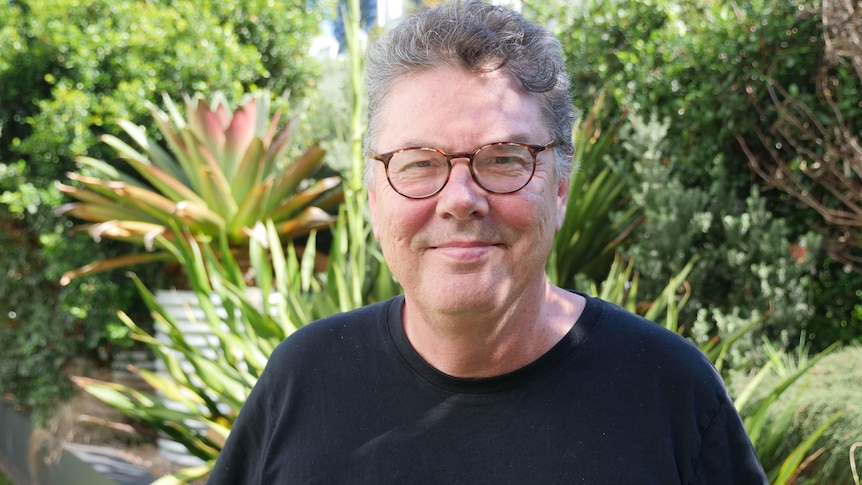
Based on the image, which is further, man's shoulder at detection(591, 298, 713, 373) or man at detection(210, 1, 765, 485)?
man's shoulder at detection(591, 298, 713, 373)

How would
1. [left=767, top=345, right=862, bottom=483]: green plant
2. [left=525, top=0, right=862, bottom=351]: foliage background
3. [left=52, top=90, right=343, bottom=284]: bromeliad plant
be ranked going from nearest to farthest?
[left=767, top=345, right=862, bottom=483]: green plant, [left=525, top=0, right=862, bottom=351]: foliage background, [left=52, top=90, right=343, bottom=284]: bromeliad plant

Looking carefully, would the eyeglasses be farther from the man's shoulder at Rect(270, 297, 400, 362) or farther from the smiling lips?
the man's shoulder at Rect(270, 297, 400, 362)

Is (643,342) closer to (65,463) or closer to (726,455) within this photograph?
(726,455)

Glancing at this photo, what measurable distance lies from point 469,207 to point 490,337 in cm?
26

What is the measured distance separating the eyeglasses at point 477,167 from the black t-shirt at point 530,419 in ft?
1.10

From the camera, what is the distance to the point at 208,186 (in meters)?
4.95

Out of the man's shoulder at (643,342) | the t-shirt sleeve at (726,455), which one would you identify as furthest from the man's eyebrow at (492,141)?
the t-shirt sleeve at (726,455)

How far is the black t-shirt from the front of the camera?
1.59m

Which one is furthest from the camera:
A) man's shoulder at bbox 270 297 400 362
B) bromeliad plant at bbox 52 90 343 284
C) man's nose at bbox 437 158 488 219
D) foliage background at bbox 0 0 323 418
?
foliage background at bbox 0 0 323 418

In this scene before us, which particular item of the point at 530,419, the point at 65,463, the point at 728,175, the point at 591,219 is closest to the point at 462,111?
the point at 530,419

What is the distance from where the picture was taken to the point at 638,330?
5.72 ft

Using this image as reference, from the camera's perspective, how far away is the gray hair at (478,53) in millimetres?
1604

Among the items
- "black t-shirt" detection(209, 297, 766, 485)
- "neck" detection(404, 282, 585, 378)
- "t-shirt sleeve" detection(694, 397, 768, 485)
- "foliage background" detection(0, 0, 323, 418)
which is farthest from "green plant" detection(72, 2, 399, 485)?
"foliage background" detection(0, 0, 323, 418)

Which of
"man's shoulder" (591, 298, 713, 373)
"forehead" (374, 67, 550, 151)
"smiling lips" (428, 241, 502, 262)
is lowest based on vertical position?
"man's shoulder" (591, 298, 713, 373)
